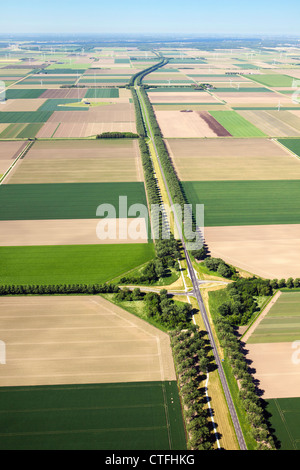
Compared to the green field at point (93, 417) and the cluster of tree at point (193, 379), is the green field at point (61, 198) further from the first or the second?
the green field at point (93, 417)

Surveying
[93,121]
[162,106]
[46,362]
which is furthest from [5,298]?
[162,106]

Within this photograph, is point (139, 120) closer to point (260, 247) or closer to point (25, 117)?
point (25, 117)

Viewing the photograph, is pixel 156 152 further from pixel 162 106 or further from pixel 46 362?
pixel 46 362

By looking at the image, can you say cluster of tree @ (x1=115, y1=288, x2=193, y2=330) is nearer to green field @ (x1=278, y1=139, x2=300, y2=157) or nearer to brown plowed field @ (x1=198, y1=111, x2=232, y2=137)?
green field @ (x1=278, y1=139, x2=300, y2=157)

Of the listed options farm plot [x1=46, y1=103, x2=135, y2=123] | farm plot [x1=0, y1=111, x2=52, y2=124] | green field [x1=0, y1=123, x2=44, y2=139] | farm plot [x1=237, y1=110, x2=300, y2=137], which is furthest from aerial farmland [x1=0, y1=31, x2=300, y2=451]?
farm plot [x1=0, y1=111, x2=52, y2=124]

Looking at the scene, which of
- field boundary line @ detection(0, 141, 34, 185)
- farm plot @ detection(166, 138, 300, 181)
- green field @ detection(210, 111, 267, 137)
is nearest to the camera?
field boundary line @ detection(0, 141, 34, 185)

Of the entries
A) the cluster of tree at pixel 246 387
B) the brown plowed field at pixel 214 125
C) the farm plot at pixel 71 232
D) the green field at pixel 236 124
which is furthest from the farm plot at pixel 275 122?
the cluster of tree at pixel 246 387

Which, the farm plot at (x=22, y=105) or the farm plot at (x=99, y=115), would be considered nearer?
the farm plot at (x=99, y=115)
